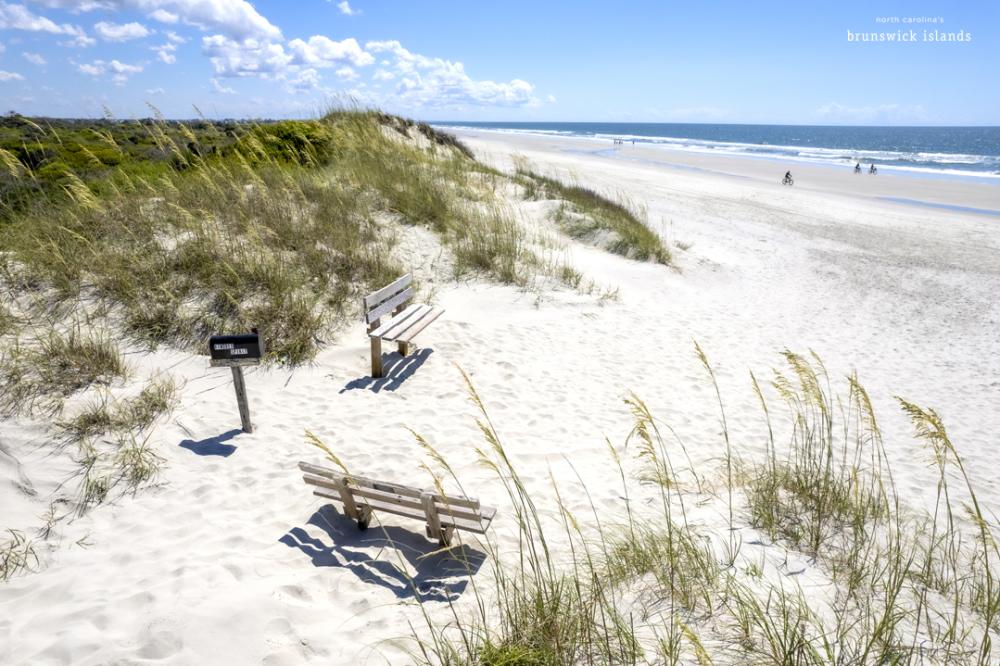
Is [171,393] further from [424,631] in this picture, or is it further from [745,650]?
[745,650]

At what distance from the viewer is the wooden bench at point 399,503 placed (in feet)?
10.7

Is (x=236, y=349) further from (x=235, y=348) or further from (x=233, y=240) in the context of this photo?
(x=233, y=240)

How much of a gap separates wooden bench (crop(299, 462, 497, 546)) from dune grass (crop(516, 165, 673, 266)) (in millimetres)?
9171

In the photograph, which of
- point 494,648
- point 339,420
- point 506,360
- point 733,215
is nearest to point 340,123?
point 506,360

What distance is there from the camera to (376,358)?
575 centimetres

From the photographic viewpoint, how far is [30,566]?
9.99 feet

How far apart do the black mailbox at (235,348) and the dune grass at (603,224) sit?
8908mm

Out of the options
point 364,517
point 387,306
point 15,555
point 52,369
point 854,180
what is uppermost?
point 854,180

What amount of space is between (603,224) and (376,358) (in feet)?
27.6

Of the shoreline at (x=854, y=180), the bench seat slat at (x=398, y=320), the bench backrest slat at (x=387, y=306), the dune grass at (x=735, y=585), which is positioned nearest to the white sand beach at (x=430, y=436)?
the dune grass at (x=735, y=585)

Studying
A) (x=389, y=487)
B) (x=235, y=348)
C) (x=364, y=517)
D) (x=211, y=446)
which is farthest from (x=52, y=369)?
(x=389, y=487)

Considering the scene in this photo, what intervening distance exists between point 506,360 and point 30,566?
454 centimetres

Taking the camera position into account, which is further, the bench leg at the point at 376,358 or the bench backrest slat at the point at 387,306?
the bench backrest slat at the point at 387,306

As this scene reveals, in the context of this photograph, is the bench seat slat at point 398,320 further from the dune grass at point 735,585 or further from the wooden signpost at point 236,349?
the dune grass at point 735,585
